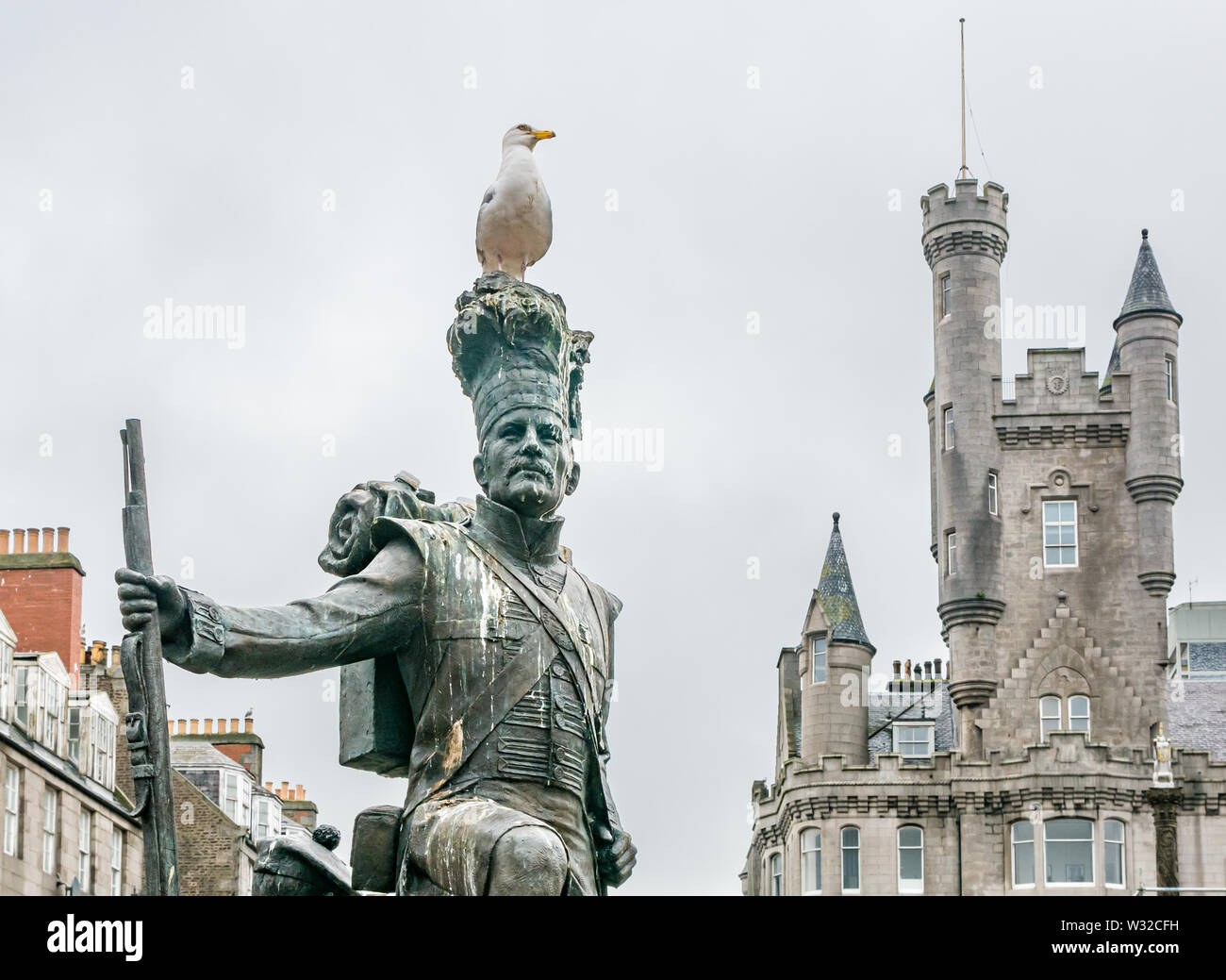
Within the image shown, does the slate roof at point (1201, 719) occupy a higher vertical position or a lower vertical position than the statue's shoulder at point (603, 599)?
higher

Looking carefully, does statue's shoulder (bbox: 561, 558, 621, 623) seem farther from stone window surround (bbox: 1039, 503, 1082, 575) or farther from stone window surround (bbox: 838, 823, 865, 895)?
stone window surround (bbox: 1039, 503, 1082, 575)

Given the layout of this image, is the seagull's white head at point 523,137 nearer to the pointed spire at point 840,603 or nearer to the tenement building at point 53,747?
the tenement building at point 53,747

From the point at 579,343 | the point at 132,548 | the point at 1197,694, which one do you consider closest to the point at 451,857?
the point at 132,548

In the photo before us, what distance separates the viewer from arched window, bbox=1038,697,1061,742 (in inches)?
3246

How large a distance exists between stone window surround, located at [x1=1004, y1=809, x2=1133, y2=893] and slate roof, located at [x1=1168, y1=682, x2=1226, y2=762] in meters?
4.14

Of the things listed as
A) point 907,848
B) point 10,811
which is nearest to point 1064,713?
point 907,848

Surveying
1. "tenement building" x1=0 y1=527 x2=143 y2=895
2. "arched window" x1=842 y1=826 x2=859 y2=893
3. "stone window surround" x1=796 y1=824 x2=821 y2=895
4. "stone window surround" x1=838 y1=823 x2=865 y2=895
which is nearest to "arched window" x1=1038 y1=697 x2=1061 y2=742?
"stone window surround" x1=838 y1=823 x2=865 y2=895

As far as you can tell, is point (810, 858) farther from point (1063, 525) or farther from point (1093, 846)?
point (1063, 525)

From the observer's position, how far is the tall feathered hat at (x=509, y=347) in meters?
9.38

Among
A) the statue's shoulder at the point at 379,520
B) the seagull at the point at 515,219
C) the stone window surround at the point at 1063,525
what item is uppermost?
the stone window surround at the point at 1063,525

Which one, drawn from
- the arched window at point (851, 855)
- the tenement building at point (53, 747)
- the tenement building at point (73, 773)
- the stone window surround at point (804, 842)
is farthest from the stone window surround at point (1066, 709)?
the tenement building at point (53, 747)

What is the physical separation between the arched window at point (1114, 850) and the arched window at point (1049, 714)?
4317mm
